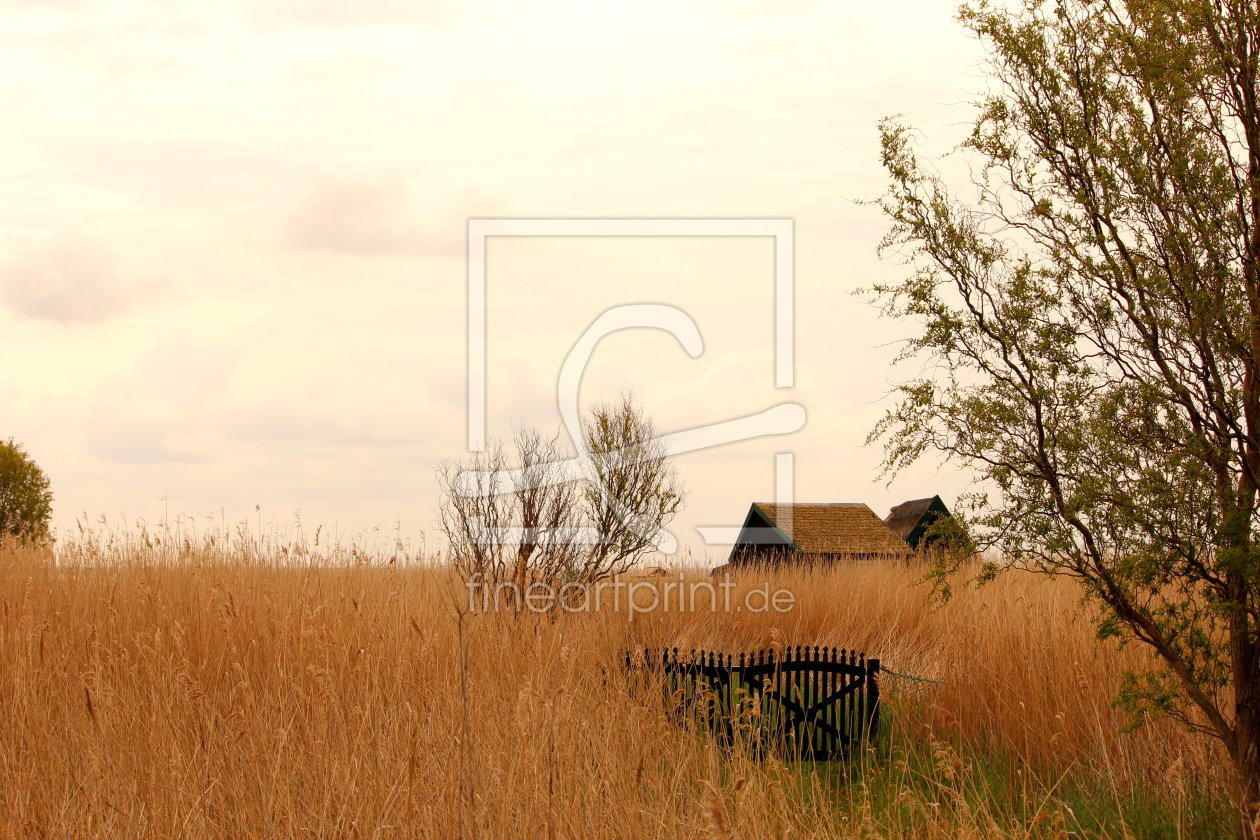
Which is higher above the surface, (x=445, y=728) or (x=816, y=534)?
(x=816, y=534)

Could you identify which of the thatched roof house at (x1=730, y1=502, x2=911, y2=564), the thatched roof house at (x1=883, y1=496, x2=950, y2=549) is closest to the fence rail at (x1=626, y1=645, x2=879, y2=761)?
the thatched roof house at (x1=730, y1=502, x2=911, y2=564)

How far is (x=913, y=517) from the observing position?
30.2 m

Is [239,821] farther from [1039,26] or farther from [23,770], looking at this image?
[1039,26]

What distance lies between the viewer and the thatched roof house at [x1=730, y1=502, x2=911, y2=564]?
24.1 metres

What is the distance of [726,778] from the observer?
6.69 meters

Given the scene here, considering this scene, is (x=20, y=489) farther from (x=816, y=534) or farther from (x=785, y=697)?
(x=785, y=697)

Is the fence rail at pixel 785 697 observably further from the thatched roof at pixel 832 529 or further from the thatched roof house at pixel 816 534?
the thatched roof at pixel 832 529

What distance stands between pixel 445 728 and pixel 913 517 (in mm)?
25817

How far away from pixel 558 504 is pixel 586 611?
2.48m

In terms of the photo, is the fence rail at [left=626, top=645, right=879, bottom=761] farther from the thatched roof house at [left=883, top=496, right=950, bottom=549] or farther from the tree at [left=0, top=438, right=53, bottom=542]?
the tree at [left=0, top=438, right=53, bottom=542]

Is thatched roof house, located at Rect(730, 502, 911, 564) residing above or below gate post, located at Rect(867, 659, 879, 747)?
above

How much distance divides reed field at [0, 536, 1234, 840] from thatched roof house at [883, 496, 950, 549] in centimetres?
1616

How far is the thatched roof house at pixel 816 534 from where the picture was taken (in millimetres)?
24141

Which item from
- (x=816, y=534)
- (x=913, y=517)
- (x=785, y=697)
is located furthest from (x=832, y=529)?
(x=785, y=697)
